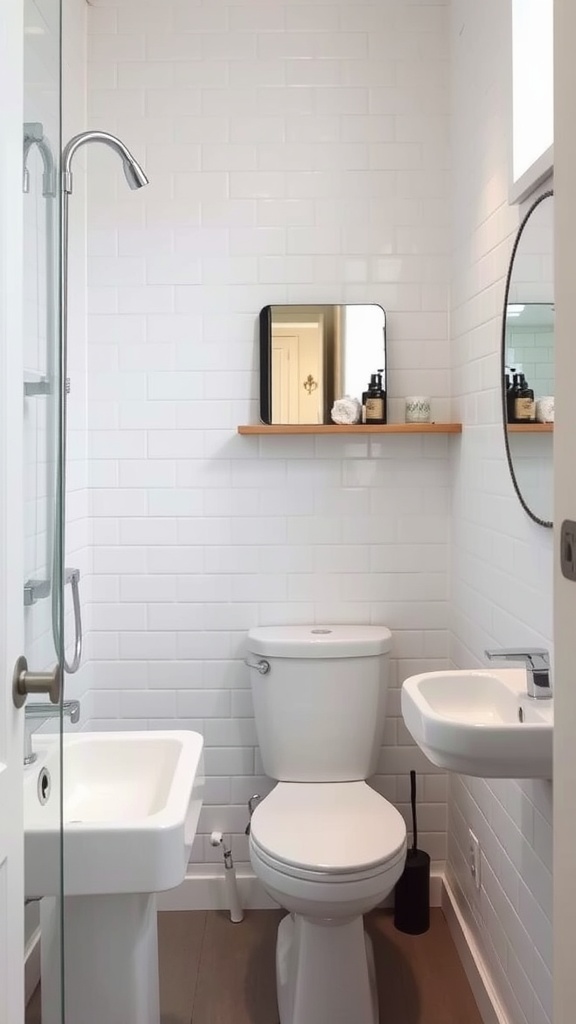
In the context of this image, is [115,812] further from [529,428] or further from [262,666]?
[529,428]

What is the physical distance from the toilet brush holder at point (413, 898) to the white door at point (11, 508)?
1.59 metres

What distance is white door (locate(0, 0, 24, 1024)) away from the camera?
95 centimetres

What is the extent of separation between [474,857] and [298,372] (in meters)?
1.48

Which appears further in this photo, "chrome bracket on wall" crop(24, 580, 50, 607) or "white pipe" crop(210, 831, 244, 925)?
"white pipe" crop(210, 831, 244, 925)

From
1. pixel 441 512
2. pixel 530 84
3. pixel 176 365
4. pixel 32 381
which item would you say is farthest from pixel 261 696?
pixel 530 84

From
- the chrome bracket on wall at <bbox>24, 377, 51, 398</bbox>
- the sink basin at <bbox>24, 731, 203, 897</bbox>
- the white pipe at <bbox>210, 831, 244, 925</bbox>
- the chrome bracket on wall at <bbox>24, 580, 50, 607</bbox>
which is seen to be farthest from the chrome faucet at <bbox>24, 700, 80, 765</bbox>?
the white pipe at <bbox>210, 831, 244, 925</bbox>

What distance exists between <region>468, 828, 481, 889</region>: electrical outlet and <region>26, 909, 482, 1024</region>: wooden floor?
27 cm

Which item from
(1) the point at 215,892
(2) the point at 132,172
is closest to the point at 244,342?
(2) the point at 132,172

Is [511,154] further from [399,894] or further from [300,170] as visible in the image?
[399,894]

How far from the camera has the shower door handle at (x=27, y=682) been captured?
39.7 inches

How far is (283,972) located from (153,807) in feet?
2.17

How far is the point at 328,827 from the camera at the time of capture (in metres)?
2.00

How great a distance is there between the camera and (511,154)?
1812 millimetres

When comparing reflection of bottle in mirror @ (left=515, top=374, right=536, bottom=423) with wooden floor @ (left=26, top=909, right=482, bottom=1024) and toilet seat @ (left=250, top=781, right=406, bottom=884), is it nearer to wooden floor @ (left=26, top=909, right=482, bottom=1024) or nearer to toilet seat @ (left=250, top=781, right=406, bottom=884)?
toilet seat @ (left=250, top=781, right=406, bottom=884)
